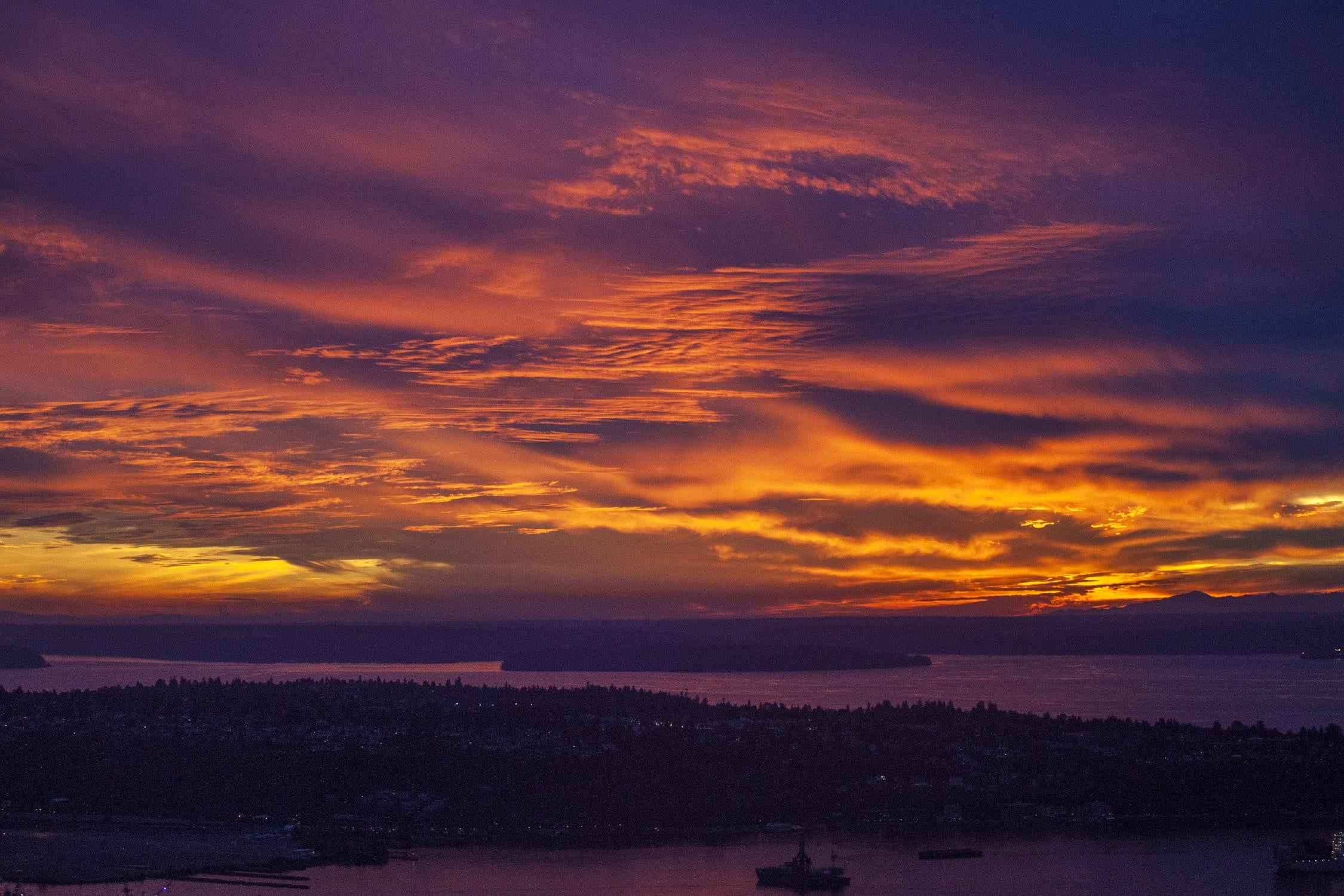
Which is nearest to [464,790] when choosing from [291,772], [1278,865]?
[291,772]

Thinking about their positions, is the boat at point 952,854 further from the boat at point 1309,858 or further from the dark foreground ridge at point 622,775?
the boat at point 1309,858

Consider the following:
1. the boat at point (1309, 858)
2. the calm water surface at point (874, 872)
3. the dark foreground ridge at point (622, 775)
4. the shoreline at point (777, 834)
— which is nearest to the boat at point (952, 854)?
the calm water surface at point (874, 872)

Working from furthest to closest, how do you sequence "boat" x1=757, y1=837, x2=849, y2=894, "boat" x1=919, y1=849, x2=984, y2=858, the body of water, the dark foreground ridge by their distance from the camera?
the body of water < the dark foreground ridge < "boat" x1=919, y1=849, x2=984, y2=858 < "boat" x1=757, y1=837, x2=849, y2=894

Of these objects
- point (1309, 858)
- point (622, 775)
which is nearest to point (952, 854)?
point (1309, 858)

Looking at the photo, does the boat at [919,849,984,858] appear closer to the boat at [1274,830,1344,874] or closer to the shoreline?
the shoreline

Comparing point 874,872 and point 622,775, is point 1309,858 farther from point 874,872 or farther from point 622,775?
point 622,775

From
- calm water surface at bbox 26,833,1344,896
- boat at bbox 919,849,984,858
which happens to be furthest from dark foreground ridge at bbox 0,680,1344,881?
boat at bbox 919,849,984,858
